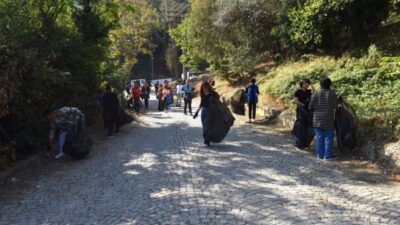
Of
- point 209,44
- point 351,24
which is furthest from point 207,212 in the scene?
point 209,44

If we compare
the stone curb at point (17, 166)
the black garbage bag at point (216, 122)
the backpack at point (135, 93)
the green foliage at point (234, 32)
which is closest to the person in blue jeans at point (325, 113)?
the black garbage bag at point (216, 122)

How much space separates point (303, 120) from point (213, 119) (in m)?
2.10

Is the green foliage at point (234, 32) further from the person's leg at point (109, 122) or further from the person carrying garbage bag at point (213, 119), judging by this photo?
the person carrying garbage bag at point (213, 119)

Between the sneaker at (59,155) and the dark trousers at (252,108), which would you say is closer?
the sneaker at (59,155)

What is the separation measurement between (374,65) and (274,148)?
6239 millimetres

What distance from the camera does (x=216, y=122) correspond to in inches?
427

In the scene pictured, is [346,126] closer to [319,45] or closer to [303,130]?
[303,130]

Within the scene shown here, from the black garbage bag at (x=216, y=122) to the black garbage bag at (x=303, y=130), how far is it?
1.63 m

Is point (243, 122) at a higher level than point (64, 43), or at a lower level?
lower

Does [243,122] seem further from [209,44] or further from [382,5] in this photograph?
[209,44]

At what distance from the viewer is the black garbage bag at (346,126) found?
9008mm

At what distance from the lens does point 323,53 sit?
19.5 metres

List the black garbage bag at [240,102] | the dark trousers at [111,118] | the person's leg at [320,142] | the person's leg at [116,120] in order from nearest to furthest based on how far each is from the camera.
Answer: the person's leg at [320,142] < the dark trousers at [111,118] < the person's leg at [116,120] < the black garbage bag at [240,102]

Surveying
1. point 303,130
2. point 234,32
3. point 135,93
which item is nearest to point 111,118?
point 303,130
